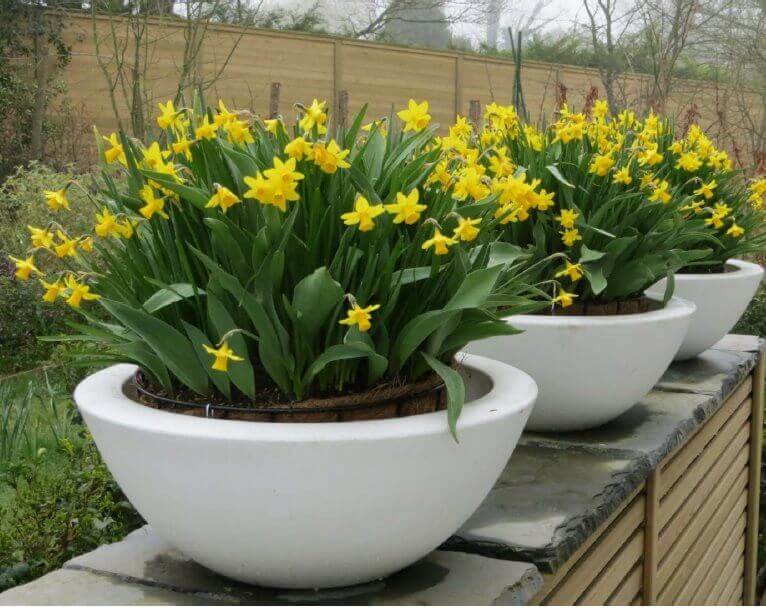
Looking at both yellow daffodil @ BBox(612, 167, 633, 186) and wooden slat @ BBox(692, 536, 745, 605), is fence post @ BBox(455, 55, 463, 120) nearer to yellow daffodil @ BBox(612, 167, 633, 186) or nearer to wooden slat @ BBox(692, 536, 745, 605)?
wooden slat @ BBox(692, 536, 745, 605)

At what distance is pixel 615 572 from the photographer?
1.60 meters

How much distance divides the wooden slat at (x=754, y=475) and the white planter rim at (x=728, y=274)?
0.97 ft

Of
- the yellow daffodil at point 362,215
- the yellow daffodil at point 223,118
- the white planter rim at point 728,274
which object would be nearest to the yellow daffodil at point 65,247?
the yellow daffodil at point 223,118

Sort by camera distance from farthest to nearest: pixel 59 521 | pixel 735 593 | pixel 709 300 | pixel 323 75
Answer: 1. pixel 323 75
2. pixel 735 593
3. pixel 709 300
4. pixel 59 521

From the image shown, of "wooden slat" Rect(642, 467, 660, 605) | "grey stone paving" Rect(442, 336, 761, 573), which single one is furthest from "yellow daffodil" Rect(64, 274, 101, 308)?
"wooden slat" Rect(642, 467, 660, 605)

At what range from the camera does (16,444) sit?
2656 millimetres

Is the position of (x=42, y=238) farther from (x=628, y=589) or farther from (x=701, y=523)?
(x=701, y=523)

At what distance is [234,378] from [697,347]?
74.5 inches

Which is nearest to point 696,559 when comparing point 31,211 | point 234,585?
point 234,585

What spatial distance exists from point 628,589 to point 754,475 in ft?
4.88

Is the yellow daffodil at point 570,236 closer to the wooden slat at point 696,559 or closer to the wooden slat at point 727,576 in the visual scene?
the wooden slat at point 696,559

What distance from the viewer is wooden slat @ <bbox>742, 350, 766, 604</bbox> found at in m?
2.86

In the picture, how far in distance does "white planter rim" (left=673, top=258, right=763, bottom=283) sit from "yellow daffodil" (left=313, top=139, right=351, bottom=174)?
155cm

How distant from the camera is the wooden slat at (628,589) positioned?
5.33 ft
